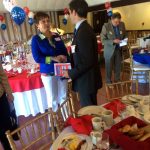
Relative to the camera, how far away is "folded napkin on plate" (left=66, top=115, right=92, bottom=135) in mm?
1247

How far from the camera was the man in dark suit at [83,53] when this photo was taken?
1772mm

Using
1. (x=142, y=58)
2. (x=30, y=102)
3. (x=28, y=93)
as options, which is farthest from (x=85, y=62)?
(x=142, y=58)

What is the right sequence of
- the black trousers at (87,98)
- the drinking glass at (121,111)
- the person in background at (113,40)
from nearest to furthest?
1. the drinking glass at (121,111)
2. the black trousers at (87,98)
3. the person in background at (113,40)

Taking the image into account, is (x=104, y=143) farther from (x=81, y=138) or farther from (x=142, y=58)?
Result: (x=142, y=58)

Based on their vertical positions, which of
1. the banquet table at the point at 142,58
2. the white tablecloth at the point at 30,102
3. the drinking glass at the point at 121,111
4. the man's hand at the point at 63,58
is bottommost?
the white tablecloth at the point at 30,102

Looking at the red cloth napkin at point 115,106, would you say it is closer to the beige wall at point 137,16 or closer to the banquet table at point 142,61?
the banquet table at point 142,61

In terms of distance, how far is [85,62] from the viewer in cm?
180

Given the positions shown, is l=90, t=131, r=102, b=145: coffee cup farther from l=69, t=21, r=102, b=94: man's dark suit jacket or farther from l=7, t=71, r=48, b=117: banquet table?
l=7, t=71, r=48, b=117: banquet table

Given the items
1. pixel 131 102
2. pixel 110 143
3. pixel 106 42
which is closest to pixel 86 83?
pixel 131 102

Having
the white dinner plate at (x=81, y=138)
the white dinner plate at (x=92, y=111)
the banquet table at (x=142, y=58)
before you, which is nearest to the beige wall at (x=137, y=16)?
the banquet table at (x=142, y=58)

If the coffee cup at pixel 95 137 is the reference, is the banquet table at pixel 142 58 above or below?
above

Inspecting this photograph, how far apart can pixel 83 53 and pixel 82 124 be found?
0.71 meters

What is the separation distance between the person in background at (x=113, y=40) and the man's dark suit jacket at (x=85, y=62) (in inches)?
80.8

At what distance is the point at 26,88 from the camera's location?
272 centimetres
